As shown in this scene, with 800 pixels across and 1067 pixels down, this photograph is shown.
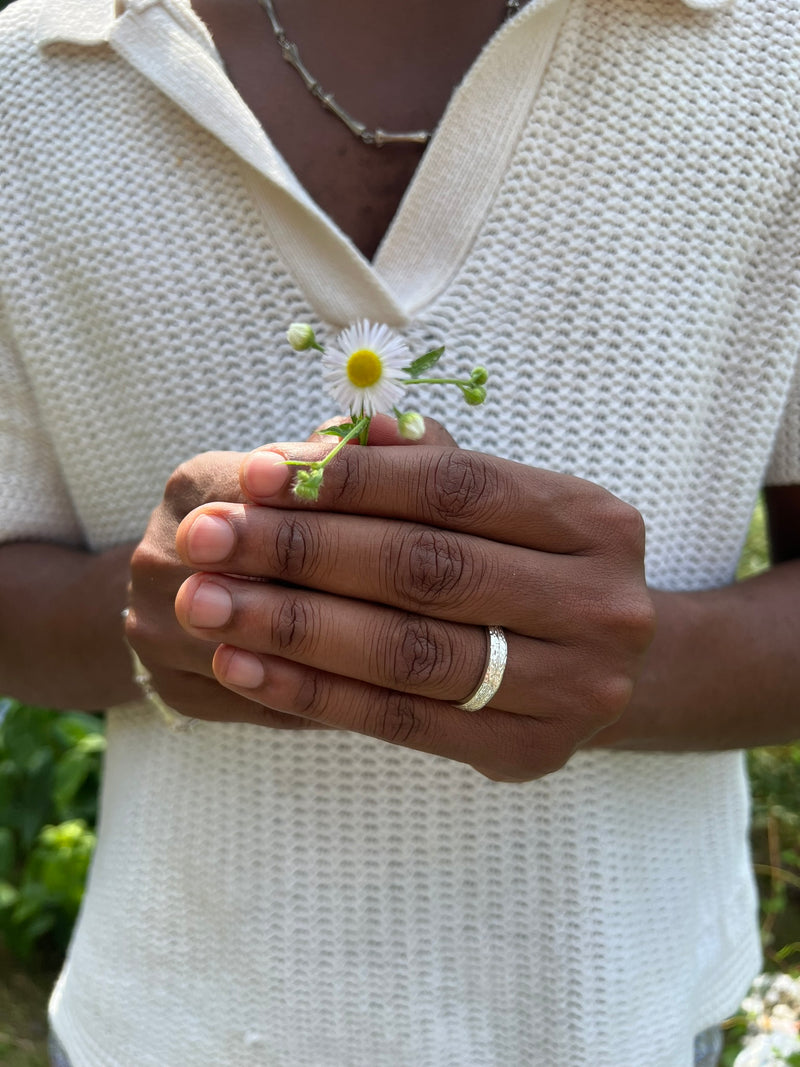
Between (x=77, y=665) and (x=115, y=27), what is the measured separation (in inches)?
22.7

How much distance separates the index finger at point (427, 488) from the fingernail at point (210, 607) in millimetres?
66

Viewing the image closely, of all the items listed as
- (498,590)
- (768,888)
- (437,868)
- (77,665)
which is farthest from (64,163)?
(768,888)

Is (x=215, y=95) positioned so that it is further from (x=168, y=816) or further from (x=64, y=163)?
(x=168, y=816)

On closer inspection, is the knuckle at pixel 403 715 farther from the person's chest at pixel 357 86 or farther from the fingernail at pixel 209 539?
the person's chest at pixel 357 86

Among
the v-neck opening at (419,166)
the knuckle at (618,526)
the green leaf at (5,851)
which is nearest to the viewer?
the knuckle at (618,526)

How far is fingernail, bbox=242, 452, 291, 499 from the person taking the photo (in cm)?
64

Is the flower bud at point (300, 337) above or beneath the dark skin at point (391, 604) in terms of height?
above

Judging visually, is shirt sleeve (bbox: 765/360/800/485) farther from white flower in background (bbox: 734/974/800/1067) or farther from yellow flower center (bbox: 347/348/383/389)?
white flower in background (bbox: 734/974/800/1067)

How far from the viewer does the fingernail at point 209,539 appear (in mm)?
636

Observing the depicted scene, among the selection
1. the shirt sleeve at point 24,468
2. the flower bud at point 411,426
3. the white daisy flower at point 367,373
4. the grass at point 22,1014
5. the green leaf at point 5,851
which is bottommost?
the grass at point 22,1014

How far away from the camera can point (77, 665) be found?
973 millimetres

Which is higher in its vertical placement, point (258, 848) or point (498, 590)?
point (498, 590)

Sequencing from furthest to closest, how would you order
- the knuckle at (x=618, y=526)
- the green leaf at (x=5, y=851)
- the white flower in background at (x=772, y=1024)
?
the green leaf at (x=5, y=851) → the white flower in background at (x=772, y=1024) → the knuckle at (x=618, y=526)

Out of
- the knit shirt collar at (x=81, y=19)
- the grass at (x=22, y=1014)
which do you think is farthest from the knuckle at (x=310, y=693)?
the grass at (x=22, y=1014)
